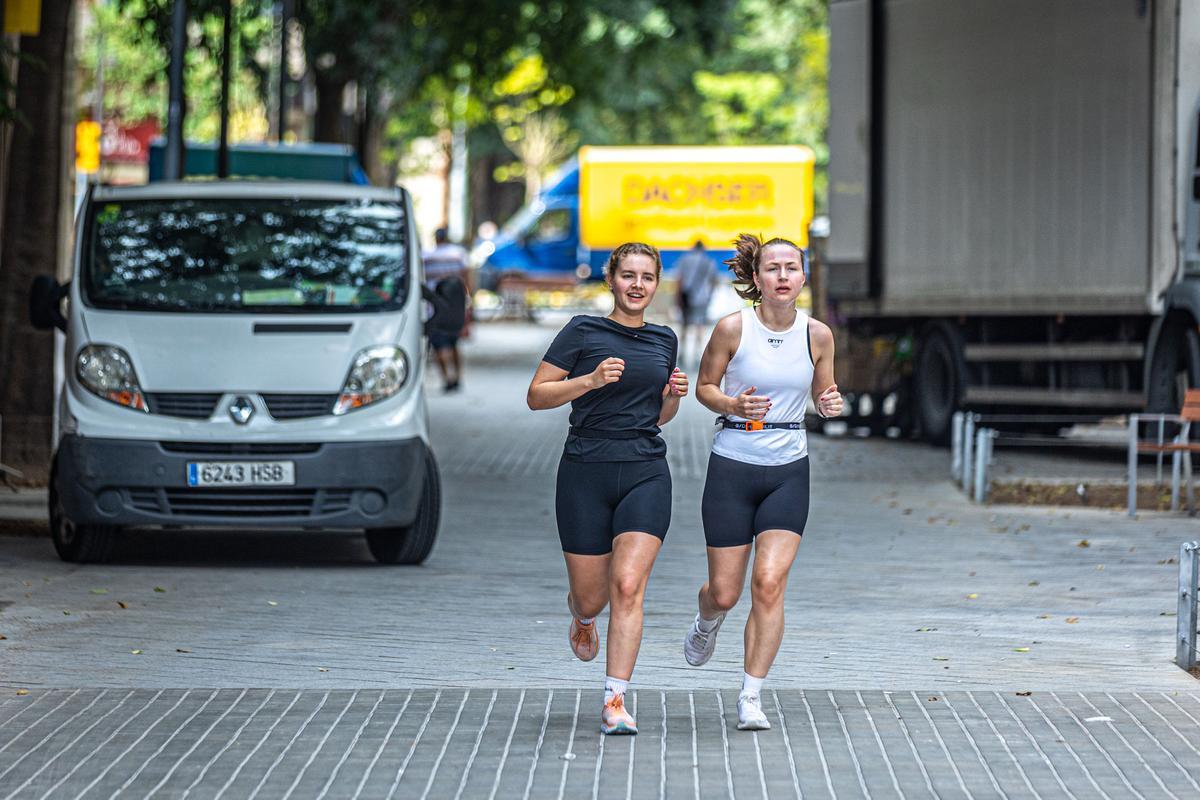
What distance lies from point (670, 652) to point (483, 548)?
3.85m

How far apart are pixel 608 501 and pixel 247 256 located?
4.99 meters

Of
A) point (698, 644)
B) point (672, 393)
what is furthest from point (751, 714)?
point (672, 393)

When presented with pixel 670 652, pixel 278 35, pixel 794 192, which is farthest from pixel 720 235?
pixel 670 652

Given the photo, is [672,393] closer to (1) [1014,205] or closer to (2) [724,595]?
(2) [724,595]

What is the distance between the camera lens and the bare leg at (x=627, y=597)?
6.79 metres

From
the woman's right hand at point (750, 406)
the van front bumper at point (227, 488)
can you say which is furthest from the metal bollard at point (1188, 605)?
the van front bumper at point (227, 488)

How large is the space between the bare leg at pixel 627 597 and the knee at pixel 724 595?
10.3 inches

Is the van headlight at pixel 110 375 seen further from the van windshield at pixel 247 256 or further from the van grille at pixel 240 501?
the van grille at pixel 240 501

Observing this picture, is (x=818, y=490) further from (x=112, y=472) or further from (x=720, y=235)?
(x=720, y=235)

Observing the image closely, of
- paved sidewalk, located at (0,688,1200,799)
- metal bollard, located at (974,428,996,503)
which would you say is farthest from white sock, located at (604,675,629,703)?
metal bollard, located at (974,428,996,503)

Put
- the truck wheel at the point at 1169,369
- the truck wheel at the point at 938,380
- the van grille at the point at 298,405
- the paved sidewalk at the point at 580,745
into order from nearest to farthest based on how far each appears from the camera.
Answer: the paved sidewalk at the point at 580,745, the van grille at the point at 298,405, the truck wheel at the point at 1169,369, the truck wheel at the point at 938,380

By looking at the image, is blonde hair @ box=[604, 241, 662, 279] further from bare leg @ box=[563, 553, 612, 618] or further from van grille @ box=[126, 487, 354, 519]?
van grille @ box=[126, 487, 354, 519]

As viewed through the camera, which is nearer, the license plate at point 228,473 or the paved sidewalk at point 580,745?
the paved sidewalk at point 580,745

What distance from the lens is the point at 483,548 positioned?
1227 cm
